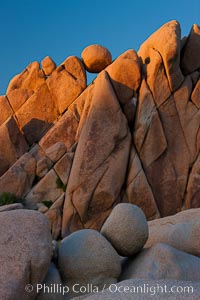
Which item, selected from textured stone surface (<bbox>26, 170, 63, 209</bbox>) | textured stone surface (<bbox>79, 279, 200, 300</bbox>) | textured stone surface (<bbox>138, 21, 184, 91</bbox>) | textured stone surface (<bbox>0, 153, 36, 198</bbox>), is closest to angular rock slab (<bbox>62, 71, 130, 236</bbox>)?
textured stone surface (<bbox>26, 170, 63, 209</bbox>)

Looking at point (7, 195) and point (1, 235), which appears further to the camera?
point (7, 195)

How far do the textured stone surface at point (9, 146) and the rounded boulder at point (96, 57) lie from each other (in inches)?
300

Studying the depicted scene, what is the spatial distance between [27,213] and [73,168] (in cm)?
1517

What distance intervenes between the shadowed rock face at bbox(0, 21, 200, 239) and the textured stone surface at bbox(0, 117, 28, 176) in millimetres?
69

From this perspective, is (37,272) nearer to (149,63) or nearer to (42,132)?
(149,63)

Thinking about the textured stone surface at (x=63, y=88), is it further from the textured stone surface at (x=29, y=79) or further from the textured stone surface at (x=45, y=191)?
the textured stone surface at (x=45, y=191)

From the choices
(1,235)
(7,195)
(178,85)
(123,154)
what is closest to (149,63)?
(178,85)

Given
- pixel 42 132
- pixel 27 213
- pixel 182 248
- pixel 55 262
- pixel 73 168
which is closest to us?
pixel 27 213

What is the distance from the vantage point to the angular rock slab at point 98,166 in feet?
72.9

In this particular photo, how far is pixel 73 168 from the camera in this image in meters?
23.1

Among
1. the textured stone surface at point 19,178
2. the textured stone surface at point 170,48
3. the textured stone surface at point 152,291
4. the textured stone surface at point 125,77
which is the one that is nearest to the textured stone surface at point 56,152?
the textured stone surface at point 19,178

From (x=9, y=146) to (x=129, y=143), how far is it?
8748mm

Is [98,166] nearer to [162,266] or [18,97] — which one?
[18,97]

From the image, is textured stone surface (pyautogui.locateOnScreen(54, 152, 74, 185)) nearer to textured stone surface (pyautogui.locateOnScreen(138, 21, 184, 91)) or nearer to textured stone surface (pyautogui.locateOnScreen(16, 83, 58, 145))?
textured stone surface (pyautogui.locateOnScreen(16, 83, 58, 145))
